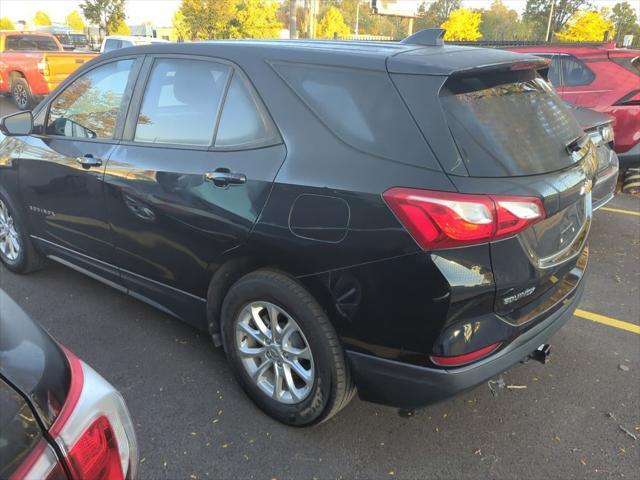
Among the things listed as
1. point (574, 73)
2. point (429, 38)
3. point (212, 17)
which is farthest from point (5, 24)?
point (429, 38)

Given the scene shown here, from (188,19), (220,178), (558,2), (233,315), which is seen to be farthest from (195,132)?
(558,2)

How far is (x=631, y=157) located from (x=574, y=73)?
1.28 m

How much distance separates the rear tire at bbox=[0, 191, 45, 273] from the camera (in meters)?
3.98

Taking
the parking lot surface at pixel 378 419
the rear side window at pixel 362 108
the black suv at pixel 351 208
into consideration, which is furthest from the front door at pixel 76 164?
the rear side window at pixel 362 108

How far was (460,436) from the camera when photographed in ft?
8.23

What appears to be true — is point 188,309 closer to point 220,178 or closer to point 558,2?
point 220,178

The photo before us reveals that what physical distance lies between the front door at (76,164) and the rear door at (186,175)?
17cm

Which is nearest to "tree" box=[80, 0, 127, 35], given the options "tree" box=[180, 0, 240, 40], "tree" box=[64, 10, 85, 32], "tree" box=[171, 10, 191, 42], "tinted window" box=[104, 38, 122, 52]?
"tree" box=[171, 10, 191, 42]

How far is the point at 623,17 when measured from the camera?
58.4m

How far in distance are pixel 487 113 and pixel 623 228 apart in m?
4.26

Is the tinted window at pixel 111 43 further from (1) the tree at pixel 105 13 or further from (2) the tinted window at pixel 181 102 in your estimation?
(1) the tree at pixel 105 13

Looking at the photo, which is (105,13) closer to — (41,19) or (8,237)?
(41,19)

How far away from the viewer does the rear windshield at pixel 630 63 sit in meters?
6.15

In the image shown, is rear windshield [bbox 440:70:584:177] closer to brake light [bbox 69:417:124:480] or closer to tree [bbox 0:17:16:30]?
brake light [bbox 69:417:124:480]
